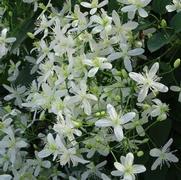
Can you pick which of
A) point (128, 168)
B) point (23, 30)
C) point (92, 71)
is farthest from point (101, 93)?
point (23, 30)

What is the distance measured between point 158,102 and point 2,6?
2.03 ft

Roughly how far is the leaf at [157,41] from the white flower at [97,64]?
0.09 m

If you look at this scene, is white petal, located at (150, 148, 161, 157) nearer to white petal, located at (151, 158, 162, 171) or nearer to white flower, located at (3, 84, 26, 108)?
white petal, located at (151, 158, 162, 171)

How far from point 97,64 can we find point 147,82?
11 centimetres

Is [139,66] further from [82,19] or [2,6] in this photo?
[2,6]

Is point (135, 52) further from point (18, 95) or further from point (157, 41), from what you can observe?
point (18, 95)

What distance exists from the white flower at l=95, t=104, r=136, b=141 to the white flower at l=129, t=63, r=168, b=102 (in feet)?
0.13

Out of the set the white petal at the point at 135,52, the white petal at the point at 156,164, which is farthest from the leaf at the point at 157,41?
the white petal at the point at 156,164

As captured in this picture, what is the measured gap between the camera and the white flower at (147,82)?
1.06 m

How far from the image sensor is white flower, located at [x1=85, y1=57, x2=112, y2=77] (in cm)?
110

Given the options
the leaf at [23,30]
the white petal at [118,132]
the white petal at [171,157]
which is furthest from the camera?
the leaf at [23,30]

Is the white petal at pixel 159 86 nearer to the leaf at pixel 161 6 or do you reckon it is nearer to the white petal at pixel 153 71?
the white petal at pixel 153 71

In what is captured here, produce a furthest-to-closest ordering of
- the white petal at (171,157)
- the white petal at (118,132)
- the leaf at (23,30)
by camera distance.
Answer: the leaf at (23,30)
the white petal at (171,157)
the white petal at (118,132)

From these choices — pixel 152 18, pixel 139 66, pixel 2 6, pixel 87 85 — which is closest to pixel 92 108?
pixel 87 85
